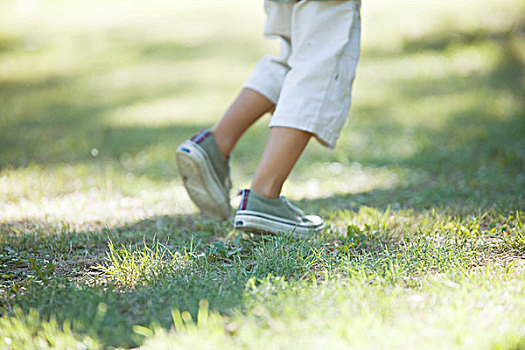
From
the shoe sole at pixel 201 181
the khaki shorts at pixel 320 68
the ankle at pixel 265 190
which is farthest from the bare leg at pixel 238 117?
the ankle at pixel 265 190

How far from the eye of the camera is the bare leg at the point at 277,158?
7.86ft

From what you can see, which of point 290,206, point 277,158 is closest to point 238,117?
point 277,158

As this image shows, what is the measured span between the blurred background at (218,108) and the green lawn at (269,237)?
35 mm

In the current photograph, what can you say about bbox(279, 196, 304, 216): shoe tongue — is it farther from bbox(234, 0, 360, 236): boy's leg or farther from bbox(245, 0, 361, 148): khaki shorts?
bbox(245, 0, 361, 148): khaki shorts

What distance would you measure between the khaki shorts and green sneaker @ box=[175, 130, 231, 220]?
44cm

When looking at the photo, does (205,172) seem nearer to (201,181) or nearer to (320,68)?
(201,181)

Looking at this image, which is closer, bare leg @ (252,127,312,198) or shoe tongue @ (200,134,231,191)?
bare leg @ (252,127,312,198)

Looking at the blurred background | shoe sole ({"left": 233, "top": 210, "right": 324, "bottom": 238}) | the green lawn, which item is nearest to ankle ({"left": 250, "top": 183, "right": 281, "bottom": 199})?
shoe sole ({"left": 233, "top": 210, "right": 324, "bottom": 238})

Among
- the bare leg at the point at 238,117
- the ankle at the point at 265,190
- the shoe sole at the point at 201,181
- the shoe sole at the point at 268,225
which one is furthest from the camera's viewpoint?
the bare leg at the point at 238,117

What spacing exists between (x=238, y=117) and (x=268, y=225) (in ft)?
2.26

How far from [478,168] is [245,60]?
23.1 ft

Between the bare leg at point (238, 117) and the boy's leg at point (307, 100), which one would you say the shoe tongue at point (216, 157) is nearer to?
the bare leg at point (238, 117)

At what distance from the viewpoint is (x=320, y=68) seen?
7.90 ft

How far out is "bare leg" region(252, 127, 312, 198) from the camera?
7.86ft
